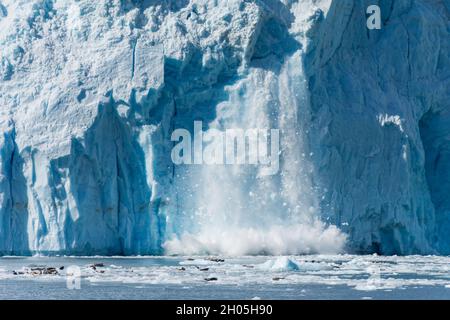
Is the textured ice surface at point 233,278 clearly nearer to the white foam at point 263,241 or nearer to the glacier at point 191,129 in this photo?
the white foam at point 263,241

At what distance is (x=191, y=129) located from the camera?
2527cm

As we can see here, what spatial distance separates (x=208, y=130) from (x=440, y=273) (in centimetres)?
783
